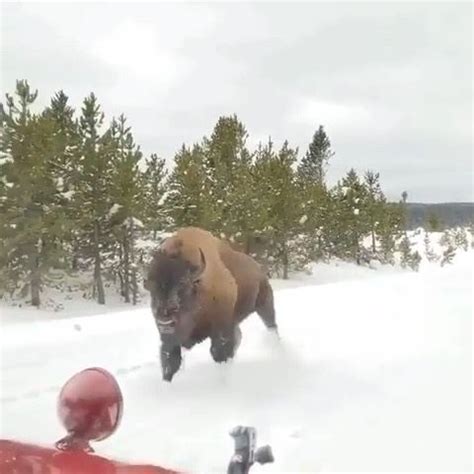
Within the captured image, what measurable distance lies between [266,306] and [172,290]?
2.36 metres

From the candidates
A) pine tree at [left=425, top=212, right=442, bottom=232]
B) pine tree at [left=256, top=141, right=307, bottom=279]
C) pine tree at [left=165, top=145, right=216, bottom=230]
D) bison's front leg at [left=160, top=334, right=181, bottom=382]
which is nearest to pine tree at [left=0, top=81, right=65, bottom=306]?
pine tree at [left=165, top=145, right=216, bottom=230]

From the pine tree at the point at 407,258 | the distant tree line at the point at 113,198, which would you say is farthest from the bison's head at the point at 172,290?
the pine tree at the point at 407,258

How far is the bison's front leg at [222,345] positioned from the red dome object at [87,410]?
4337 mm

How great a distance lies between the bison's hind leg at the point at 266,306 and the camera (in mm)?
7398

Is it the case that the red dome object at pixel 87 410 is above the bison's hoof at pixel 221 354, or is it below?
Answer: above

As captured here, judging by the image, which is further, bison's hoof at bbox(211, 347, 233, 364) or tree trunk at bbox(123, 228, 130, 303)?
tree trunk at bbox(123, 228, 130, 303)

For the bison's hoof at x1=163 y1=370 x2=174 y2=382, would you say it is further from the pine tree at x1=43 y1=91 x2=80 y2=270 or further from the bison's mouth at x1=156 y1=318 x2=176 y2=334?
the pine tree at x1=43 y1=91 x2=80 y2=270

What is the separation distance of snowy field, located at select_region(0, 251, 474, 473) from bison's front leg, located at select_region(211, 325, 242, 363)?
0.35ft

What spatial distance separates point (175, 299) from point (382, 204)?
45.4 m

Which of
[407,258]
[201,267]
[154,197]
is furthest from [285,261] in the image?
[201,267]

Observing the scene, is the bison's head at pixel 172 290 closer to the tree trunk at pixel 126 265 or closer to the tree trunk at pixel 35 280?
the tree trunk at pixel 35 280

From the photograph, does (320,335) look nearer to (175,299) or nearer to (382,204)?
(175,299)

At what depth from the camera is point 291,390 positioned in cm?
527

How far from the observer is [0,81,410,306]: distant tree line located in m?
25.2
